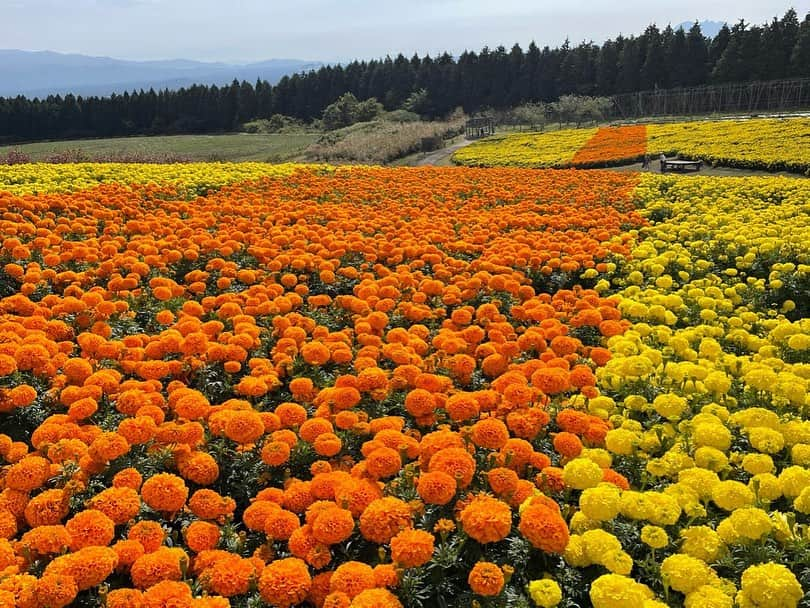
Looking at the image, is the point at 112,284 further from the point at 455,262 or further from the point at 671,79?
the point at 671,79

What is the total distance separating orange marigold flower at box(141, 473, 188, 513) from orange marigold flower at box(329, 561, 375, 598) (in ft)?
3.03

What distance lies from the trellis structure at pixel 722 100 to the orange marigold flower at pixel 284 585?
53.9 meters

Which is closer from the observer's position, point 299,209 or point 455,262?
point 455,262

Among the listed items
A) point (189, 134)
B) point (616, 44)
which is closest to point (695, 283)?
point (616, 44)

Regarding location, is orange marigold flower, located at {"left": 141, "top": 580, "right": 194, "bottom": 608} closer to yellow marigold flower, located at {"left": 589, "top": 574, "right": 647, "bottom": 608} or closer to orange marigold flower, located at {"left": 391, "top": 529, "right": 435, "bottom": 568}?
orange marigold flower, located at {"left": 391, "top": 529, "right": 435, "bottom": 568}

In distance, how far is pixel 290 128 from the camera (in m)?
71.4

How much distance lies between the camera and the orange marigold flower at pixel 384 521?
2.71 metres

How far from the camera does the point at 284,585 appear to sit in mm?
2496

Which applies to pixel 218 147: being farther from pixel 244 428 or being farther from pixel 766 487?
pixel 766 487

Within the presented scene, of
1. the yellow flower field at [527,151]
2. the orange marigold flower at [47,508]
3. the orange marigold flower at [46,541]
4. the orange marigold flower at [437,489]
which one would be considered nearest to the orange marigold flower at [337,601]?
the orange marigold flower at [437,489]

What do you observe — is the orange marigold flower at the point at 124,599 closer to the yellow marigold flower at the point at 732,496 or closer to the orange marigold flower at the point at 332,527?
the orange marigold flower at the point at 332,527

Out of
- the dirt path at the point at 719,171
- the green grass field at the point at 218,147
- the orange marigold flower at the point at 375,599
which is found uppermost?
the green grass field at the point at 218,147

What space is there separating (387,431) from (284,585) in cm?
109

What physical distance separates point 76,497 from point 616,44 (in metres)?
71.0
